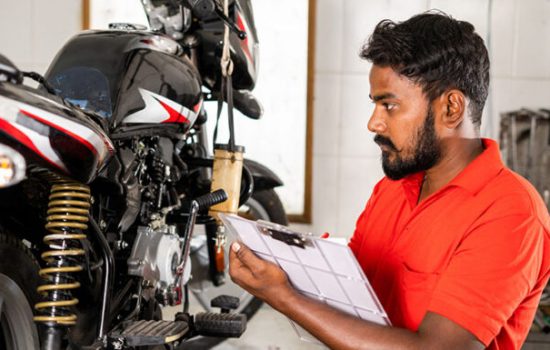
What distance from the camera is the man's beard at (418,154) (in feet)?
3.93

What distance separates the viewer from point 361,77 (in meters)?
3.64

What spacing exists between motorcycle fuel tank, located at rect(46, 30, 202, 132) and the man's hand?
646 mm

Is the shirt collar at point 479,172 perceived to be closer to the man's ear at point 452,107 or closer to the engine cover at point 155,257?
the man's ear at point 452,107

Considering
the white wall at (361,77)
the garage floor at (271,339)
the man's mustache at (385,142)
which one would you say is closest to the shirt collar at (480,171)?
the man's mustache at (385,142)

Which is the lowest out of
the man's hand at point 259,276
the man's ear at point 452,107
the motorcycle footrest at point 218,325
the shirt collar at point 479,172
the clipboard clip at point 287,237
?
the motorcycle footrest at point 218,325

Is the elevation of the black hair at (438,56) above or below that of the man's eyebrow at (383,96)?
above

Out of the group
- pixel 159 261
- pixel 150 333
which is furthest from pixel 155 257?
pixel 150 333

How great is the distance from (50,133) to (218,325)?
0.99 meters

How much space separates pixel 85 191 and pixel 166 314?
151cm

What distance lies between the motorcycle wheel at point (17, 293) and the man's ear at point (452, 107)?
84cm

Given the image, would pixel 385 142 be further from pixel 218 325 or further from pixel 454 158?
pixel 218 325

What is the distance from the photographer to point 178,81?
193 cm

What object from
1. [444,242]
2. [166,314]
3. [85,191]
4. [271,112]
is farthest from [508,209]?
[271,112]

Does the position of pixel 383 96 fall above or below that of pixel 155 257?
above
